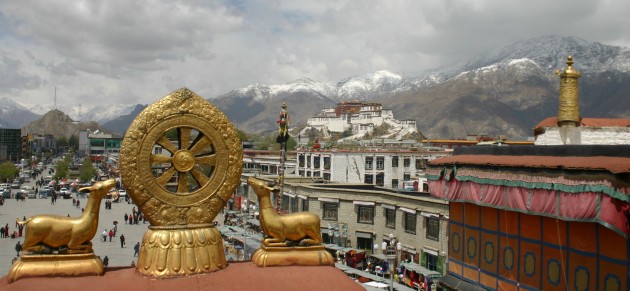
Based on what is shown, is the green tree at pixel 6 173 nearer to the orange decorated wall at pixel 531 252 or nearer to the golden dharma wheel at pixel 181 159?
the orange decorated wall at pixel 531 252

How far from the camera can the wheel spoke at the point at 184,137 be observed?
1274 centimetres

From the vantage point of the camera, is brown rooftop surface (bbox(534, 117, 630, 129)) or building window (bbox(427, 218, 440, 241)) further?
building window (bbox(427, 218, 440, 241))

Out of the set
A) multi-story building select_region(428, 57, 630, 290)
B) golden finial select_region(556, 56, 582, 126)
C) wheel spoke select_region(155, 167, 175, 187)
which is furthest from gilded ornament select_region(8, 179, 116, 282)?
golden finial select_region(556, 56, 582, 126)

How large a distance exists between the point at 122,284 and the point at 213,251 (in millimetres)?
2010

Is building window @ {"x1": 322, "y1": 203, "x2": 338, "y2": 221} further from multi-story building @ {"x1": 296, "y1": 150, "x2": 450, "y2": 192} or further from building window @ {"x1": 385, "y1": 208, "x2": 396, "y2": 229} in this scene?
multi-story building @ {"x1": 296, "y1": 150, "x2": 450, "y2": 192}

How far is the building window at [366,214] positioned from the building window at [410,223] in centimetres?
365

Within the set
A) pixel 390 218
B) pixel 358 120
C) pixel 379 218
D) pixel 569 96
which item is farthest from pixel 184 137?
pixel 358 120

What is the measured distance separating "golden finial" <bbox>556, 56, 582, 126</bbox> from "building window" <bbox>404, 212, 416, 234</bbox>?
12.4 meters

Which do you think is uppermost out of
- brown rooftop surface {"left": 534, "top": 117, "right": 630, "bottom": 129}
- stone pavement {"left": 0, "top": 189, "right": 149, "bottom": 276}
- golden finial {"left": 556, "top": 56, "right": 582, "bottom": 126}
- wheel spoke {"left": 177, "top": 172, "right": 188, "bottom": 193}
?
golden finial {"left": 556, "top": 56, "right": 582, "bottom": 126}

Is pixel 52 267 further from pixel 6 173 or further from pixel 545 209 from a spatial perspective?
pixel 6 173

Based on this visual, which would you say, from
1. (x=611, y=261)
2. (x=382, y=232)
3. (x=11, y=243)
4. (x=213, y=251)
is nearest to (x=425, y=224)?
(x=382, y=232)

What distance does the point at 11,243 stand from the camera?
122 ft

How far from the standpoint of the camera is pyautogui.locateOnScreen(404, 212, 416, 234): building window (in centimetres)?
3241

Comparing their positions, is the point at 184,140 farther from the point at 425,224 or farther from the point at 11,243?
the point at 11,243
